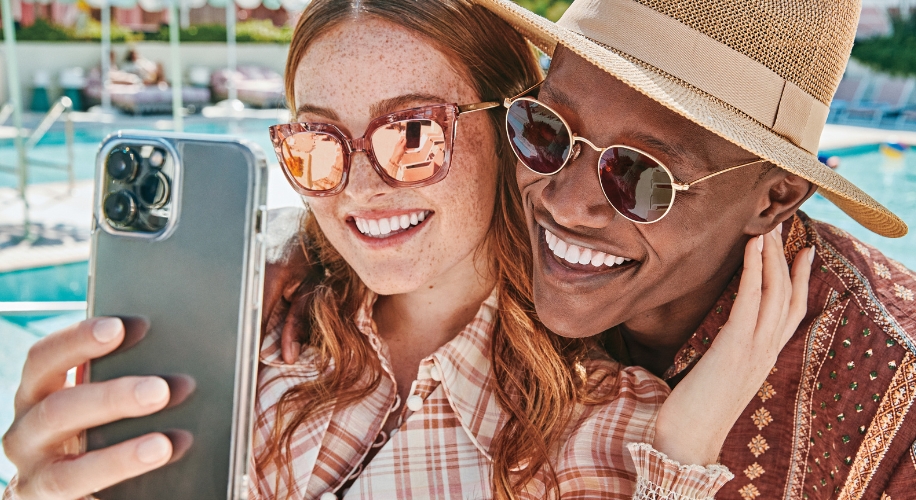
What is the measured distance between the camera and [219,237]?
1515 millimetres

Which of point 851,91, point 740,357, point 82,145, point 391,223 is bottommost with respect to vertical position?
point 82,145

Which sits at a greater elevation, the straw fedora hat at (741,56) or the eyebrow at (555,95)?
the straw fedora hat at (741,56)

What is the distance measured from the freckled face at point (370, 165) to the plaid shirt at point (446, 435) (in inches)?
10.4

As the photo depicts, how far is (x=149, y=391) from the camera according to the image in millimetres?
1365

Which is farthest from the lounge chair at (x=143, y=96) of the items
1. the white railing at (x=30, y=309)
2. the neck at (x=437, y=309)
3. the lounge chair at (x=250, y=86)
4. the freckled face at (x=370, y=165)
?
the freckled face at (x=370, y=165)

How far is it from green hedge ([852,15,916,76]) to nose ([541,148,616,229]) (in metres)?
23.8

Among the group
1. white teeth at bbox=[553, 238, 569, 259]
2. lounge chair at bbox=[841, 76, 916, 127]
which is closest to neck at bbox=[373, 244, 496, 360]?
white teeth at bbox=[553, 238, 569, 259]

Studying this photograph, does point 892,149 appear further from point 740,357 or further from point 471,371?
point 471,371

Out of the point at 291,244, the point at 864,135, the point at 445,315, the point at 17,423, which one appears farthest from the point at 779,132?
the point at 864,135

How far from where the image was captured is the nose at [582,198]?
5.45 ft

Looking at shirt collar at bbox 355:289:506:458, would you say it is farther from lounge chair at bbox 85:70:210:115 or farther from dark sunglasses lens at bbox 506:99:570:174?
lounge chair at bbox 85:70:210:115

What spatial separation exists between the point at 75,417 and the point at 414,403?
0.83 metres

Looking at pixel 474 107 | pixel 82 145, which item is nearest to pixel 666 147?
pixel 474 107

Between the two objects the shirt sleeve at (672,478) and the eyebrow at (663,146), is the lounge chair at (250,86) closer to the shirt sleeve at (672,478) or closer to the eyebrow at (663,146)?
the eyebrow at (663,146)
